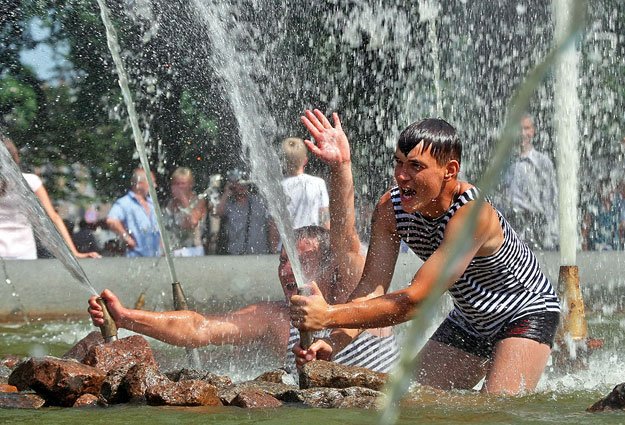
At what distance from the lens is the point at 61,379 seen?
13.9 ft

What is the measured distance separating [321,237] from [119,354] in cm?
127

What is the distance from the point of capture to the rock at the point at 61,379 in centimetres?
422

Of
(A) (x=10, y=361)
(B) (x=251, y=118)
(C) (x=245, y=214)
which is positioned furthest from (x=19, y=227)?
(A) (x=10, y=361)

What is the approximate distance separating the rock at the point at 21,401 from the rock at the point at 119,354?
0.49 metres

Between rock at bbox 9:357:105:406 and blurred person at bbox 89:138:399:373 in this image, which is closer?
rock at bbox 9:357:105:406

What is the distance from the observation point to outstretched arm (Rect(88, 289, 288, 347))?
4984 mm

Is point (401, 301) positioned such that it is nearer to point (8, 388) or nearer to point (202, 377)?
point (202, 377)

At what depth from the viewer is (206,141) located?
11.6 metres

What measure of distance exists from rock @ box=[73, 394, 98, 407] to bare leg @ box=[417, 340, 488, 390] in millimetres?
1550

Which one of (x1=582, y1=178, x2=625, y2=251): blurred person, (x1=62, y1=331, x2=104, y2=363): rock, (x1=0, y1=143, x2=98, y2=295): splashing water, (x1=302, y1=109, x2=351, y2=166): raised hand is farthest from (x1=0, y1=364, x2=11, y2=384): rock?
(x1=582, y1=178, x2=625, y2=251): blurred person

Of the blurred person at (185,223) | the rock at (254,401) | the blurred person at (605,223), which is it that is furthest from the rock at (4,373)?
the blurred person at (605,223)

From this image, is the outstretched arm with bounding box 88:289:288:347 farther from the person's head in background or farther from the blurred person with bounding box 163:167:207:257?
the blurred person with bounding box 163:167:207:257

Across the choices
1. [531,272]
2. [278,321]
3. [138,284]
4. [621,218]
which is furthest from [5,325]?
[621,218]

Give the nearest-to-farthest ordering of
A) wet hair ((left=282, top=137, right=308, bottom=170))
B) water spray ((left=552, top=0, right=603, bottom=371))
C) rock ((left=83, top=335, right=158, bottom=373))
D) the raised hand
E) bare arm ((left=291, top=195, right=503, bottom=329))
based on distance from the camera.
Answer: bare arm ((left=291, top=195, right=503, bottom=329)), rock ((left=83, top=335, right=158, bottom=373)), the raised hand, water spray ((left=552, top=0, right=603, bottom=371)), wet hair ((left=282, top=137, right=308, bottom=170))
